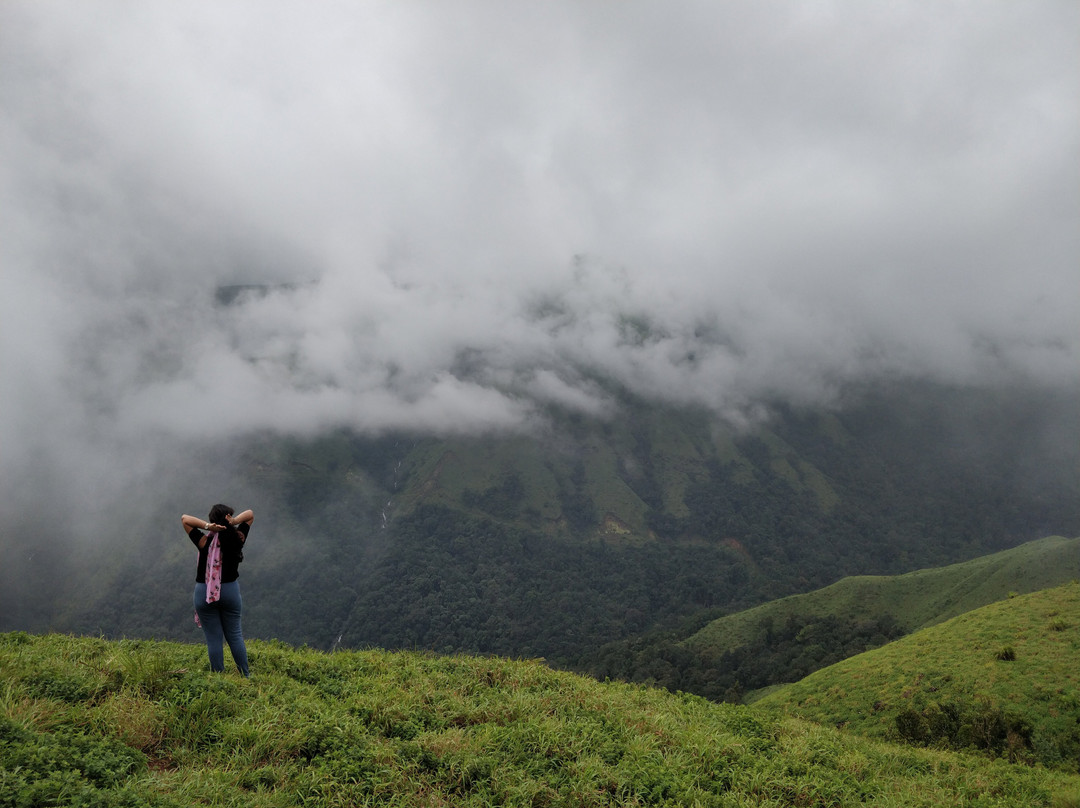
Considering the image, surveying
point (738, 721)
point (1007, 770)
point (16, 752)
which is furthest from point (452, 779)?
point (1007, 770)

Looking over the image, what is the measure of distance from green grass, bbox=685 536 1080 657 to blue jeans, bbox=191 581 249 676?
132569mm

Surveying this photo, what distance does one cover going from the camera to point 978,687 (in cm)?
3603

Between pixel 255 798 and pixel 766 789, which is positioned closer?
pixel 255 798

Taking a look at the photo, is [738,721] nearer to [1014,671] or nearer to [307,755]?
[307,755]

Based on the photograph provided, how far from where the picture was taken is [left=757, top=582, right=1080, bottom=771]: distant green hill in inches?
1142

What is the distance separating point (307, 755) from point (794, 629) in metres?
146

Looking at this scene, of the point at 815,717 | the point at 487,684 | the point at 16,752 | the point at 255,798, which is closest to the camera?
the point at 16,752

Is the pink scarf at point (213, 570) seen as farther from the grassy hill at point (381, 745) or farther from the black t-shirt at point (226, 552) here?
the grassy hill at point (381, 745)

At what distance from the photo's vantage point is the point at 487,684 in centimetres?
1244

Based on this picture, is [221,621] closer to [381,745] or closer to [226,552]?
[226,552]

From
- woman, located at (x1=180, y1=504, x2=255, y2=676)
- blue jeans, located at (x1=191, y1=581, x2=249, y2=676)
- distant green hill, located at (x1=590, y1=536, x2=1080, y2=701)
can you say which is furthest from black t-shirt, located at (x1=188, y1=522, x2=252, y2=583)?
distant green hill, located at (x1=590, y1=536, x2=1080, y2=701)

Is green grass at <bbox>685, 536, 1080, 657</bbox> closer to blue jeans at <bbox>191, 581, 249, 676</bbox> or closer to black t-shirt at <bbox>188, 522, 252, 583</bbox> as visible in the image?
blue jeans at <bbox>191, 581, 249, 676</bbox>

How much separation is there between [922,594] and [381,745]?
156 meters

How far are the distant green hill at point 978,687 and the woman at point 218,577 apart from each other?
3221 centimetres
